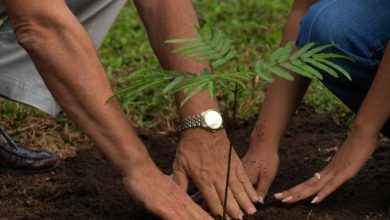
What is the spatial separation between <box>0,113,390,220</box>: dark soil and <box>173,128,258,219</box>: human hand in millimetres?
89

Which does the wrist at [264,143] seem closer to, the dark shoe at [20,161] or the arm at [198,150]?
the arm at [198,150]

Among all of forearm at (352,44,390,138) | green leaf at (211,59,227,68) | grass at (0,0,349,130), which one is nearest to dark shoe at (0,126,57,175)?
grass at (0,0,349,130)

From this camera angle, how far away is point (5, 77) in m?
3.87

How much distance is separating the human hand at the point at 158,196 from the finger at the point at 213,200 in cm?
14

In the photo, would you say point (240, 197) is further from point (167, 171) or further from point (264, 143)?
point (167, 171)

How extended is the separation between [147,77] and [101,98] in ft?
1.19

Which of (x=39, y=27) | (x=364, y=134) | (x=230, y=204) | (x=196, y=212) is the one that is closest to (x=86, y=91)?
(x=39, y=27)

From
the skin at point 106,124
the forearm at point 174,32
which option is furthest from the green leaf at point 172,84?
the forearm at point 174,32

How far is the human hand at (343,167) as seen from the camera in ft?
9.39

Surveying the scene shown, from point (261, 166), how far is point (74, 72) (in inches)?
32.9

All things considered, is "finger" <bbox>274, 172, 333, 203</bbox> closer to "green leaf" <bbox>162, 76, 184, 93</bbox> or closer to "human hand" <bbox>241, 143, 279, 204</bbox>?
"human hand" <bbox>241, 143, 279, 204</bbox>

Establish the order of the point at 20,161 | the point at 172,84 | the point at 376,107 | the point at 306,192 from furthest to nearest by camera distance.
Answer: the point at 20,161 → the point at 306,192 → the point at 376,107 → the point at 172,84

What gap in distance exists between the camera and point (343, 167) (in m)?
2.88

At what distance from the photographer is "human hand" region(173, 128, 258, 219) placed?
2.92 meters
